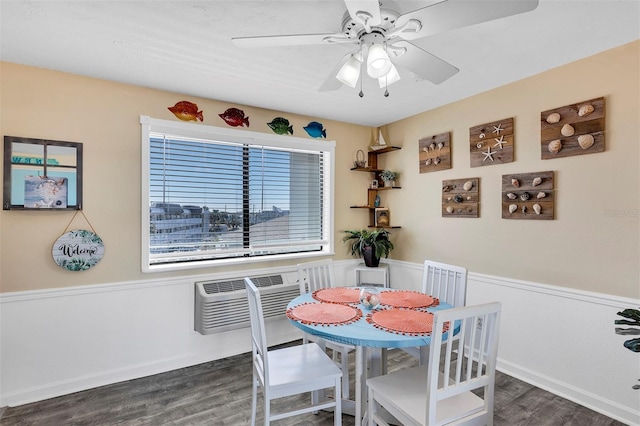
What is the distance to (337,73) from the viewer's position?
1854mm

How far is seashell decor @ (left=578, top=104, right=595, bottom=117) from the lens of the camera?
Result: 2.31 metres

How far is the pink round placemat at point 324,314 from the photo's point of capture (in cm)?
192

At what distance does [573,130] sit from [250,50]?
7.87 feet

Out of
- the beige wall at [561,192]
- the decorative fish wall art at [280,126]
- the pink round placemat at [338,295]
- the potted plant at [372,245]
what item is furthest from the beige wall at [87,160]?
the beige wall at [561,192]

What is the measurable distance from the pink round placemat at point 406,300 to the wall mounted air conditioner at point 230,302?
1208 mm

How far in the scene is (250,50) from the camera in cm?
221

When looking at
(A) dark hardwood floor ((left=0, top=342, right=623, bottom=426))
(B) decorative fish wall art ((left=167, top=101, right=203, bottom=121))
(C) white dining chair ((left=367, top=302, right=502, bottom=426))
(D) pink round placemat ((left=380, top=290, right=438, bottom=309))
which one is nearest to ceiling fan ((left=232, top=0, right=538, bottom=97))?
(C) white dining chair ((left=367, top=302, right=502, bottom=426))

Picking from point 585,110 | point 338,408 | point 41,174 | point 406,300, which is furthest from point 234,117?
point 585,110

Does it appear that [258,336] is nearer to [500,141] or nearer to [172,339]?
[172,339]

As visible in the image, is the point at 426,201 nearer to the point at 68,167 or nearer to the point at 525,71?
the point at 525,71

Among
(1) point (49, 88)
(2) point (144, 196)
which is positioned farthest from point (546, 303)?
(1) point (49, 88)

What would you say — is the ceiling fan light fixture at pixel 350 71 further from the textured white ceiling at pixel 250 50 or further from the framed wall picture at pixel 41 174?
the framed wall picture at pixel 41 174

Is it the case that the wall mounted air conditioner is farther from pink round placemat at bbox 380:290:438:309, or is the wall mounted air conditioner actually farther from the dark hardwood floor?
pink round placemat at bbox 380:290:438:309

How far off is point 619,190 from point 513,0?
1.78 metres
